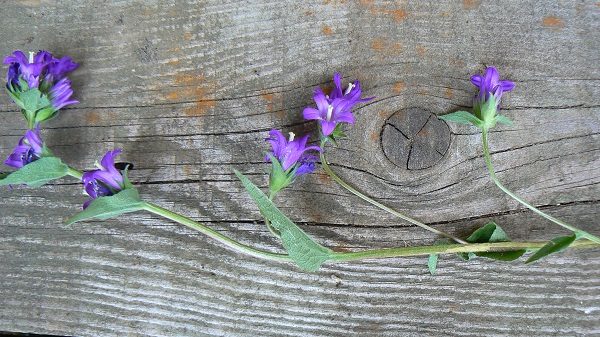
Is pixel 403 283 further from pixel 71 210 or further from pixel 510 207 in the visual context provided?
pixel 71 210

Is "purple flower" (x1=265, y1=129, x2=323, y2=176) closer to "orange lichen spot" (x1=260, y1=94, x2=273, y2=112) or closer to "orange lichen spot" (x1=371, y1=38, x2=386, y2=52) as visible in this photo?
"orange lichen spot" (x1=260, y1=94, x2=273, y2=112)

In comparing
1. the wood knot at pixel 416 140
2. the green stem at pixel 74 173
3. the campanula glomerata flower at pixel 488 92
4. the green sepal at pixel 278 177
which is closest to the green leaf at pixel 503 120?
the campanula glomerata flower at pixel 488 92

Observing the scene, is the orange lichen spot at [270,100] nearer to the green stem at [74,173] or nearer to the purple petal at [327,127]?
the purple petal at [327,127]

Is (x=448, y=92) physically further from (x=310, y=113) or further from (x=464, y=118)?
(x=310, y=113)

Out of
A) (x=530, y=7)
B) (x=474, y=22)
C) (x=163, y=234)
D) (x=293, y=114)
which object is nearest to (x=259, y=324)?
(x=163, y=234)

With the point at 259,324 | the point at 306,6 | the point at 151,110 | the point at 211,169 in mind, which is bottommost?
the point at 259,324

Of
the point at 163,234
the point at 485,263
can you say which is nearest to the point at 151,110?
the point at 163,234

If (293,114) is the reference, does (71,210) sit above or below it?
below
